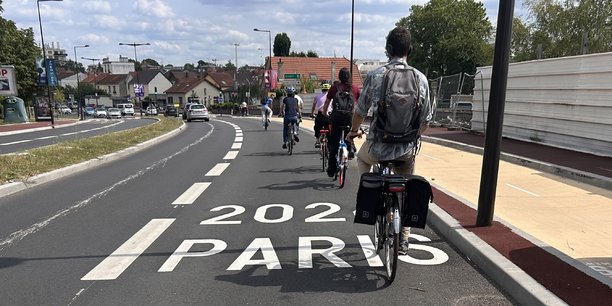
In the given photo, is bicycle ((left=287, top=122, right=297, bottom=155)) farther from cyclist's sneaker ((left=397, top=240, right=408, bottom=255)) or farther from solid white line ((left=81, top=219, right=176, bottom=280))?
cyclist's sneaker ((left=397, top=240, right=408, bottom=255))

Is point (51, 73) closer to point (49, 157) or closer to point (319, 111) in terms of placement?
point (49, 157)

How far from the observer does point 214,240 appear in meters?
5.21

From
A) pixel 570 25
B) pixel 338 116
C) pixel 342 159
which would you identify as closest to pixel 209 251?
pixel 342 159

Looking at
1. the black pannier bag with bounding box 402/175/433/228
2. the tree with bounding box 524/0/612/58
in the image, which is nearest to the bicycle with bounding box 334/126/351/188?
the black pannier bag with bounding box 402/175/433/228

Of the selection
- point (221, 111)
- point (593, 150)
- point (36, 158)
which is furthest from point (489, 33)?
point (36, 158)

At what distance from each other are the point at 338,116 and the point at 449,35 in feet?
223

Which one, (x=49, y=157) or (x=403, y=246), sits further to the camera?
(x=49, y=157)

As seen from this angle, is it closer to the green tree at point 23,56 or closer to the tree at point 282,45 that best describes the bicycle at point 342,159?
the green tree at point 23,56

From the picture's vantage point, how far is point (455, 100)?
18391 millimetres

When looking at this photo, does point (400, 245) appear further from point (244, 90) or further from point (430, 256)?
point (244, 90)

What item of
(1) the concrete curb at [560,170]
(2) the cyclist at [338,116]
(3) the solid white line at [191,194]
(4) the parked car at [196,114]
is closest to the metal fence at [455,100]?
(1) the concrete curb at [560,170]

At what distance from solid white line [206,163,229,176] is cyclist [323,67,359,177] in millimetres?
2768

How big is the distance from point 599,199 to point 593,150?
430 centimetres

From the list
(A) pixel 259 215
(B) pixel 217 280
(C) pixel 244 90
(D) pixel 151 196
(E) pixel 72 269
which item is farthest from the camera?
(C) pixel 244 90
